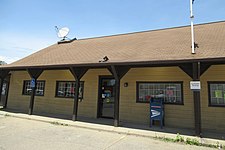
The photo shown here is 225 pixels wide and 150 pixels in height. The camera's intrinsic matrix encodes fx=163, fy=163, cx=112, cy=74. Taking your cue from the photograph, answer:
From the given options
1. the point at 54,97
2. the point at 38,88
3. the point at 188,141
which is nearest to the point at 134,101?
the point at 188,141

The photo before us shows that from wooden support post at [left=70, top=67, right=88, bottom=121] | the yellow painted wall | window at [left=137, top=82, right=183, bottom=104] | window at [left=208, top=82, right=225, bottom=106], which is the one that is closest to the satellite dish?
wooden support post at [left=70, top=67, right=88, bottom=121]

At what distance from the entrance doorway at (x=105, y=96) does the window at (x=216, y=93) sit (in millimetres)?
4087

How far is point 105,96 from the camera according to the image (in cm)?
799

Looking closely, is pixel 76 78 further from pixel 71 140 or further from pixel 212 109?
pixel 212 109

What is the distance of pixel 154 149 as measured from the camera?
4.08 meters

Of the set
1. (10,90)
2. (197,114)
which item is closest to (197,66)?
(197,114)

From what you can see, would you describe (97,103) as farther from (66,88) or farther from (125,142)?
(125,142)

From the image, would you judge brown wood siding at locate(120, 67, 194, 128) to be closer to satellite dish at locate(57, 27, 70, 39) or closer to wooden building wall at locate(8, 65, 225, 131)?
wooden building wall at locate(8, 65, 225, 131)

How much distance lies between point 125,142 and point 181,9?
21.4ft

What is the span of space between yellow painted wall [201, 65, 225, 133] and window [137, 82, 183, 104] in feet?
2.59

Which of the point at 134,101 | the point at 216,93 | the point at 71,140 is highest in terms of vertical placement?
the point at 216,93

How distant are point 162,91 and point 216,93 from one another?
190 centimetres

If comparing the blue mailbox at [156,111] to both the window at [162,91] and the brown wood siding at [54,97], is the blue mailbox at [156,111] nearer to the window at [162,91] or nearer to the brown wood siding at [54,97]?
the window at [162,91]

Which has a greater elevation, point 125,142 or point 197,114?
point 197,114
